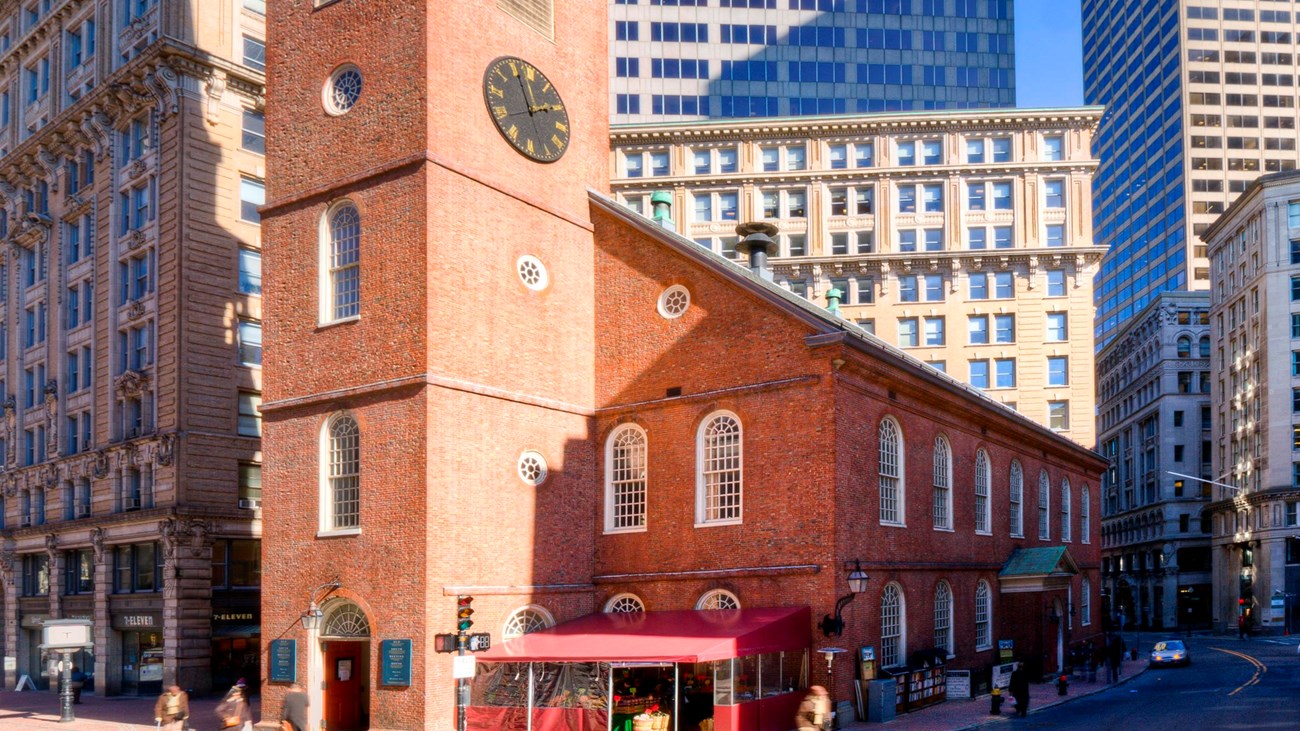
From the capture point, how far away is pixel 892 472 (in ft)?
106

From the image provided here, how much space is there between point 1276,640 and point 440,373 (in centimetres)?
7006

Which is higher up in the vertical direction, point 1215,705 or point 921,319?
point 921,319

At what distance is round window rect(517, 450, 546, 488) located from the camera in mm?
30359

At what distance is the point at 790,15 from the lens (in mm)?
94562

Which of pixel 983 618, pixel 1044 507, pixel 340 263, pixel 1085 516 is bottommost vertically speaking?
pixel 983 618

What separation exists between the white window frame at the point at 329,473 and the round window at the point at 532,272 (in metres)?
5.52

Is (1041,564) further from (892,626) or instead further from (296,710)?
(296,710)

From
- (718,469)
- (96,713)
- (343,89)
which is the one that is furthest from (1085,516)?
(96,713)

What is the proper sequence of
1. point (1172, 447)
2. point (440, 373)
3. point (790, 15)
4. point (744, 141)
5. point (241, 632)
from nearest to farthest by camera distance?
point (440, 373)
point (241, 632)
point (744, 141)
point (790, 15)
point (1172, 447)

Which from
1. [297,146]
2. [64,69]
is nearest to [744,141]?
[64,69]

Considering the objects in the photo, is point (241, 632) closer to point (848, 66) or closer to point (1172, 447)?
point (848, 66)

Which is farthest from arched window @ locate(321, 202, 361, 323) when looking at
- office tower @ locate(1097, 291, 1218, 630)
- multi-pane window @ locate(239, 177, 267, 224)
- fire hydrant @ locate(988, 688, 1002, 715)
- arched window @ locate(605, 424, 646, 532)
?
office tower @ locate(1097, 291, 1218, 630)

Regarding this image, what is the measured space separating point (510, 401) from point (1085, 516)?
30475 millimetres

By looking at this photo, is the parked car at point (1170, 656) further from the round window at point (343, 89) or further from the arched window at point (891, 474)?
the round window at point (343, 89)
